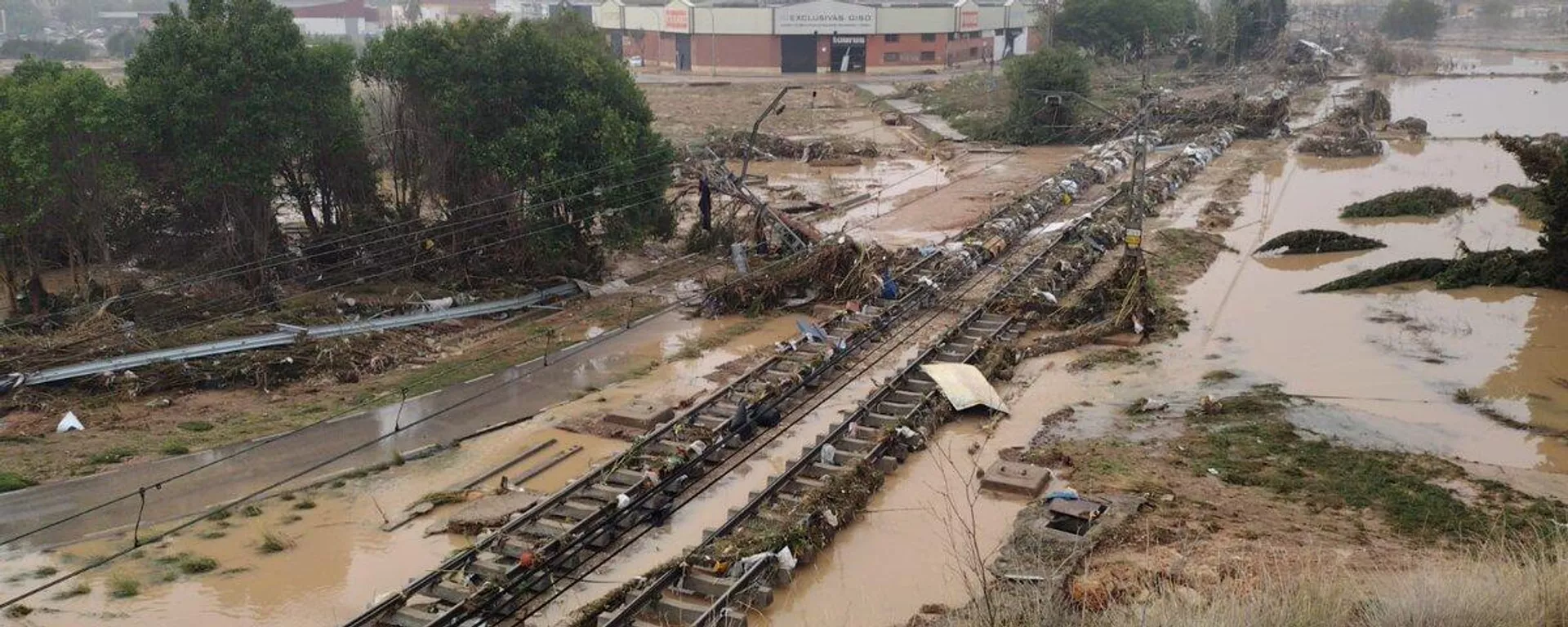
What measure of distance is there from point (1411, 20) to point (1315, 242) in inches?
3858

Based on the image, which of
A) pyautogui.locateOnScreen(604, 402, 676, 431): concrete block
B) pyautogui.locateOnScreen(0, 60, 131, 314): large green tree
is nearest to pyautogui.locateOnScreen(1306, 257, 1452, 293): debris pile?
pyautogui.locateOnScreen(604, 402, 676, 431): concrete block

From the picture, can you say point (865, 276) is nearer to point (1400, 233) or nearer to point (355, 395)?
point (355, 395)

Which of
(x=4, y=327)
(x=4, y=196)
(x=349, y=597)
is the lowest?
(x=349, y=597)

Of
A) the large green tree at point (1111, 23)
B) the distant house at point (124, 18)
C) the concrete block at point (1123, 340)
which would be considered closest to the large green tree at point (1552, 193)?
the concrete block at point (1123, 340)

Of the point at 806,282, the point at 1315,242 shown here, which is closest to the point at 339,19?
the point at 806,282

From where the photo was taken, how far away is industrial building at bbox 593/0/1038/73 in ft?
254

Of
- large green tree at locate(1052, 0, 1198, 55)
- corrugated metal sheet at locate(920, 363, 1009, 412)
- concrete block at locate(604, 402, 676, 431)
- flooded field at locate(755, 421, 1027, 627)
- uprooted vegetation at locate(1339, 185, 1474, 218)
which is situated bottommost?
flooded field at locate(755, 421, 1027, 627)

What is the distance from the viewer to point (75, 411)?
19.2m

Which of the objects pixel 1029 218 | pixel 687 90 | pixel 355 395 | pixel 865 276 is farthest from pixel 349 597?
pixel 687 90

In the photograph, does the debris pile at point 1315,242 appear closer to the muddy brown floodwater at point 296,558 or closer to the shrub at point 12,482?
the muddy brown floodwater at point 296,558

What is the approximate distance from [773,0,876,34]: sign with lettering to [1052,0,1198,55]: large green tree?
1332 centimetres

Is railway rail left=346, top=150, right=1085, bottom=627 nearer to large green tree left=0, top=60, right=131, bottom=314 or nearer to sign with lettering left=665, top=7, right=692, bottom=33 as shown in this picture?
large green tree left=0, top=60, right=131, bottom=314

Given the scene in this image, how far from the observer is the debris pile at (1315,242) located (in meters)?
32.2

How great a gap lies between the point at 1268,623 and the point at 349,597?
10232 mm
